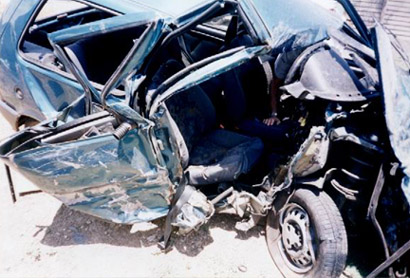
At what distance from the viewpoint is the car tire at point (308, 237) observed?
2.33 m

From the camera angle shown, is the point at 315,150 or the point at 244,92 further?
the point at 244,92

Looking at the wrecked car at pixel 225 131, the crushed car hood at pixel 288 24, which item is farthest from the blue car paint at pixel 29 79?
the crushed car hood at pixel 288 24

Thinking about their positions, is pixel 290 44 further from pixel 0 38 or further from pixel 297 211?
pixel 0 38

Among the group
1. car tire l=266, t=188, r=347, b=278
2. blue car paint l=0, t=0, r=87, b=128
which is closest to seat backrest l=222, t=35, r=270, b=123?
car tire l=266, t=188, r=347, b=278

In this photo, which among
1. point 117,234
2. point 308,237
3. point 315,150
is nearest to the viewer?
point 315,150

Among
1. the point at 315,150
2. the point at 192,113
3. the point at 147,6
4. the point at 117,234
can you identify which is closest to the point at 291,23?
the point at 315,150

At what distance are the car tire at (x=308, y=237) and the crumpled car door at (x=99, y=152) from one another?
88 centimetres

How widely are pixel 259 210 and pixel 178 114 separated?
972mm

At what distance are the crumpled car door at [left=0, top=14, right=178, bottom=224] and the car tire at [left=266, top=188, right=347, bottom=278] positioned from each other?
0.88m

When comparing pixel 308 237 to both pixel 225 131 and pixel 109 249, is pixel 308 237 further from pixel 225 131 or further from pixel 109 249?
pixel 109 249

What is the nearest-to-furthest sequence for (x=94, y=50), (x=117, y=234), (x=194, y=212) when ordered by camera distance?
(x=194, y=212), (x=117, y=234), (x=94, y=50)

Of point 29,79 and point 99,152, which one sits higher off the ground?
point 29,79

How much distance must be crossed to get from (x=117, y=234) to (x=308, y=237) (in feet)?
4.98

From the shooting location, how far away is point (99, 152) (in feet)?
7.91
